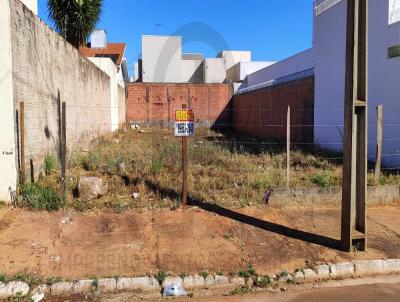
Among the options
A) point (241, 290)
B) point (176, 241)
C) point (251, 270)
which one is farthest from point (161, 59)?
point (241, 290)

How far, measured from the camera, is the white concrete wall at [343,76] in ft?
32.7

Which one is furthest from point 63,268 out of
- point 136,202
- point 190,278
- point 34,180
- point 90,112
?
point 90,112

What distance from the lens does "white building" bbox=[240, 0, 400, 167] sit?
995 centimetres

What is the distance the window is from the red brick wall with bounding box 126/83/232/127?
1884cm

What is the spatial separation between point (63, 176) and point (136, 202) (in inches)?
52.0

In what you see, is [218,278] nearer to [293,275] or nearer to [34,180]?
[293,275]

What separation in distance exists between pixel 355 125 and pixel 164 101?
24137 millimetres

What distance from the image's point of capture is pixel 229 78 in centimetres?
3878

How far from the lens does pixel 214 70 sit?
40062mm

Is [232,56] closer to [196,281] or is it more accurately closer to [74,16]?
[74,16]

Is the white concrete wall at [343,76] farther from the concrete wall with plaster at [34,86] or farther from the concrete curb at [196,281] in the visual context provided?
the concrete wall with plaster at [34,86]

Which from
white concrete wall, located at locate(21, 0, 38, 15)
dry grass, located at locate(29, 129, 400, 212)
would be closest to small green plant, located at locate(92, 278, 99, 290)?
dry grass, located at locate(29, 129, 400, 212)

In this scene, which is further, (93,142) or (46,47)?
(93,142)

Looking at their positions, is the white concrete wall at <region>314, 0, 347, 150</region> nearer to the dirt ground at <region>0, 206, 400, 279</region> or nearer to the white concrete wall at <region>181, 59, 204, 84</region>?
the dirt ground at <region>0, 206, 400, 279</region>
